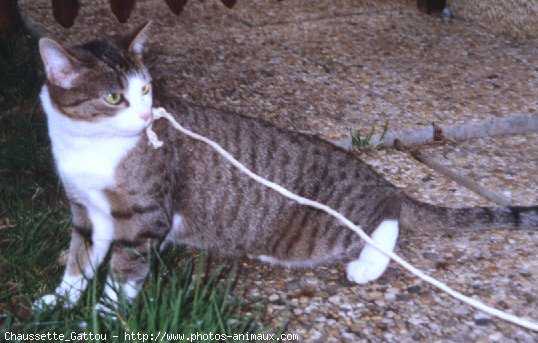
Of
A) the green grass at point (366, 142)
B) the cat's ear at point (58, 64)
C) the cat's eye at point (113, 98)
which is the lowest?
the green grass at point (366, 142)

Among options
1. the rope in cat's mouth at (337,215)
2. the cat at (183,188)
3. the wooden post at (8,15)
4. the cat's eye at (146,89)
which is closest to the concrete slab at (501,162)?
the cat at (183,188)

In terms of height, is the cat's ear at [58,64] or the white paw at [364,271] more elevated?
the cat's ear at [58,64]

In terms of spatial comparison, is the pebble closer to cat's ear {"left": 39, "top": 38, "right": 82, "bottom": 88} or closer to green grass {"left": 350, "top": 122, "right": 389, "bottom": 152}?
cat's ear {"left": 39, "top": 38, "right": 82, "bottom": 88}

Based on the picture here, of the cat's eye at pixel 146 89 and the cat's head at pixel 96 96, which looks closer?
the cat's head at pixel 96 96

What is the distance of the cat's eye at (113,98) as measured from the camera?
2.61 meters

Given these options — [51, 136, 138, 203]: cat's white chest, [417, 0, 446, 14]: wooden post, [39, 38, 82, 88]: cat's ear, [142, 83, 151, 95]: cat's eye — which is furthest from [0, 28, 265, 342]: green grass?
[417, 0, 446, 14]: wooden post

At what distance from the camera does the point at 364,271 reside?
9.25 ft

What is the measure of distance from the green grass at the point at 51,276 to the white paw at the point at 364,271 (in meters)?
0.42

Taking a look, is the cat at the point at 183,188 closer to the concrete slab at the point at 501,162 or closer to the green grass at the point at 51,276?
the green grass at the point at 51,276

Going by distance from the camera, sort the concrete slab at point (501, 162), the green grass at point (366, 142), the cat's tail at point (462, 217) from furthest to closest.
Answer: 1. the green grass at point (366, 142)
2. the concrete slab at point (501, 162)
3. the cat's tail at point (462, 217)

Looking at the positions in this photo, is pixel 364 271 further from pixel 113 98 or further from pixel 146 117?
pixel 113 98

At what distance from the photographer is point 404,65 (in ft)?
15.6

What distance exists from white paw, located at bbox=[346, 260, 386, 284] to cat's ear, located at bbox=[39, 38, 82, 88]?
4.06 feet

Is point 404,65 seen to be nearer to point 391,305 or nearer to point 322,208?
point 322,208
